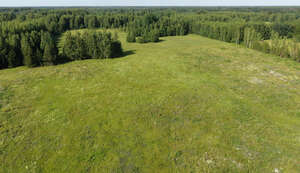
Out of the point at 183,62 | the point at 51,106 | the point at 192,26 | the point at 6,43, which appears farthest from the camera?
the point at 192,26

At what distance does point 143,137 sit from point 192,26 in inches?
3611

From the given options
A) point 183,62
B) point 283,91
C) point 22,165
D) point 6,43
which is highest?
point 6,43

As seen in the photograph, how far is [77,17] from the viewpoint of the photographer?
342 ft

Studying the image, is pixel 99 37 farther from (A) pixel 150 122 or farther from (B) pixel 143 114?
(A) pixel 150 122

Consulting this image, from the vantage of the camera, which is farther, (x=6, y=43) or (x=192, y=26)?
(x=192, y=26)

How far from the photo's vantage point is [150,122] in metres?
18.0

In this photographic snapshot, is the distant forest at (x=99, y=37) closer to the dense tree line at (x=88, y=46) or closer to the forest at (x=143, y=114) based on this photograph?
the dense tree line at (x=88, y=46)

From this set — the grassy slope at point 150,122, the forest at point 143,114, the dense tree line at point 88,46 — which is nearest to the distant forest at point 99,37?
Result: the dense tree line at point 88,46

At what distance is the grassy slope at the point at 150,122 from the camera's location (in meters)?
13.3

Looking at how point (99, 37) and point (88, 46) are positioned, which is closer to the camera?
point (88, 46)

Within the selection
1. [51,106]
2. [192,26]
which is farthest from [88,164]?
[192,26]

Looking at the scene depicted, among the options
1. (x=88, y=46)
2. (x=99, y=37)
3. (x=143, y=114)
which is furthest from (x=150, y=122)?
(x=99, y=37)

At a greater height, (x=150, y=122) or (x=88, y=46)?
(x=88, y=46)

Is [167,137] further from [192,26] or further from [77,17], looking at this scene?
[77,17]
